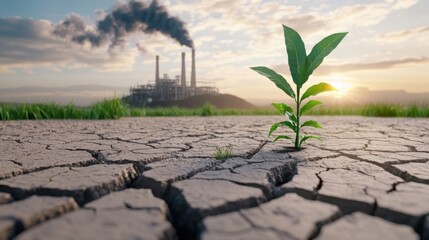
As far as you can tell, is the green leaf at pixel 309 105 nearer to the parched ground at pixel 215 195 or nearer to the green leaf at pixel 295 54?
the green leaf at pixel 295 54

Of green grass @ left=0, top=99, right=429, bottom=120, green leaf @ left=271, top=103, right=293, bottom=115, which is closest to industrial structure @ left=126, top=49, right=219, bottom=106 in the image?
green grass @ left=0, top=99, right=429, bottom=120

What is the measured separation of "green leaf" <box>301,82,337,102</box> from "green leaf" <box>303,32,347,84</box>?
7 cm

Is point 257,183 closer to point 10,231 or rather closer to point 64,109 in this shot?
point 10,231

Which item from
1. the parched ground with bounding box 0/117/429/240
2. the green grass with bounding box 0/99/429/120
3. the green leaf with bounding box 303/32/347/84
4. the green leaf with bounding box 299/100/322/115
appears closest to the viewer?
the parched ground with bounding box 0/117/429/240

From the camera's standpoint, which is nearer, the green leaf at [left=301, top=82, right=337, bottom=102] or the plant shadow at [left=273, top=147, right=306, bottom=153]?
the green leaf at [left=301, top=82, right=337, bottom=102]

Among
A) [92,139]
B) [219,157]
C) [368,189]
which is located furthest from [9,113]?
[368,189]

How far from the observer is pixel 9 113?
598 cm

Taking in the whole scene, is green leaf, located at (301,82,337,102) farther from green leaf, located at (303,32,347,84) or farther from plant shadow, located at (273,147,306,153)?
plant shadow, located at (273,147,306,153)

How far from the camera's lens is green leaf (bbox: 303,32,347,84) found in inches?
86.6

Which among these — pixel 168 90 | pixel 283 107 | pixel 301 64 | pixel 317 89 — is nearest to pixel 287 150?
pixel 283 107

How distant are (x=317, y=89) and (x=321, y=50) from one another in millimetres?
239

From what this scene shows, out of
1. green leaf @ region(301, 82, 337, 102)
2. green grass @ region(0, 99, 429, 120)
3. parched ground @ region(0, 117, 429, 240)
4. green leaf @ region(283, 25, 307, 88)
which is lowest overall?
parched ground @ region(0, 117, 429, 240)

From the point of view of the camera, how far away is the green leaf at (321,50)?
2199 millimetres

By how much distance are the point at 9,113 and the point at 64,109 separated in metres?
0.82
